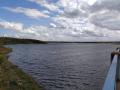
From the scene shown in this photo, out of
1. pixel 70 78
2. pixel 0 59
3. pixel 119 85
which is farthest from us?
pixel 0 59

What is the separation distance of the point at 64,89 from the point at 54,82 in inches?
148

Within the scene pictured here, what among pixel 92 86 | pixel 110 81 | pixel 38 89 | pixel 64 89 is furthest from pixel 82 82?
pixel 110 81

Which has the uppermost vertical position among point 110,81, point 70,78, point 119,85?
point 110,81

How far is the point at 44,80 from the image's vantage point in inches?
1139

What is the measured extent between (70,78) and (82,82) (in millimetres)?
3501

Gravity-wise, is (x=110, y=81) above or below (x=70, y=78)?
above

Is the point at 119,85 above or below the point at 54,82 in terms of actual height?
above

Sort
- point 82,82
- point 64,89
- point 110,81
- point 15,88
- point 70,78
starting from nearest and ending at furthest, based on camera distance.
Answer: point 110,81
point 15,88
point 64,89
point 82,82
point 70,78

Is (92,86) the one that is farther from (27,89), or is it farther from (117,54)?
(117,54)

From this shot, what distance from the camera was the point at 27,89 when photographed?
20688 millimetres

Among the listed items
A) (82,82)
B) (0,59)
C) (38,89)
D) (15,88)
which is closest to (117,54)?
(15,88)

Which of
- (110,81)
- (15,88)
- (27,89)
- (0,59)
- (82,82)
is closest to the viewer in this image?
(110,81)

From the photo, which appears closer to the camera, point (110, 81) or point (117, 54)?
point (110, 81)

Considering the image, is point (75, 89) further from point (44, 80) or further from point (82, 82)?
point (44, 80)
